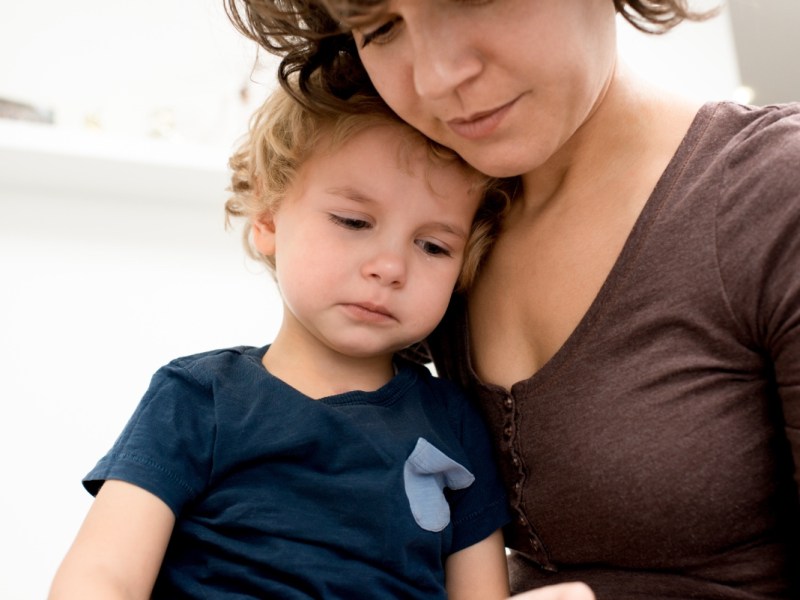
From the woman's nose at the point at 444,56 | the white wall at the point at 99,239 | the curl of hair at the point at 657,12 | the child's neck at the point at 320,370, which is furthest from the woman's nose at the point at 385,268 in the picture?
the white wall at the point at 99,239

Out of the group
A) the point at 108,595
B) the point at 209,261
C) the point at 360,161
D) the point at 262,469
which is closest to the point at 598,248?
the point at 360,161

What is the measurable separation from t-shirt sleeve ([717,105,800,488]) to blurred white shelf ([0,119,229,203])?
131cm

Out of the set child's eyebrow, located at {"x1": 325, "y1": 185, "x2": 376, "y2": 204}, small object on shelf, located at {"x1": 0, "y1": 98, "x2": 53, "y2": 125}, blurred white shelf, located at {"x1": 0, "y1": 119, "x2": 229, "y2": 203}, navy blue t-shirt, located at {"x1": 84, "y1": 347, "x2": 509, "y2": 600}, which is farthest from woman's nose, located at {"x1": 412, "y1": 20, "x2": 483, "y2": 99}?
small object on shelf, located at {"x1": 0, "y1": 98, "x2": 53, "y2": 125}

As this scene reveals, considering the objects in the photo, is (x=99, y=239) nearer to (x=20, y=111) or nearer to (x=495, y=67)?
(x=20, y=111)

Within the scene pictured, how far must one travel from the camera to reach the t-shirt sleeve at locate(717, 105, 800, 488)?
28.2 inches

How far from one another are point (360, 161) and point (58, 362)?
1238 millimetres

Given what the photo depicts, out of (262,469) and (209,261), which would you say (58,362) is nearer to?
(209,261)

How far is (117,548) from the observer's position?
78 centimetres

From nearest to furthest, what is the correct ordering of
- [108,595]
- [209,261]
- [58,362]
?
[108,595] < [58,362] < [209,261]

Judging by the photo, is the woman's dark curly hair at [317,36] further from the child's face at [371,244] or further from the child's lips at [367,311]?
the child's lips at [367,311]

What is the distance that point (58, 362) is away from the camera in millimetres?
1909

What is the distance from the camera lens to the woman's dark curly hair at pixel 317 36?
0.82m

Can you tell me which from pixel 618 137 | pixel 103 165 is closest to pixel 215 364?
pixel 618 137

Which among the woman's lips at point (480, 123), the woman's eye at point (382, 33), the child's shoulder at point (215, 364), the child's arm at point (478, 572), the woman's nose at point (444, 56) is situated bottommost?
the child's arm at point (478, 572)
